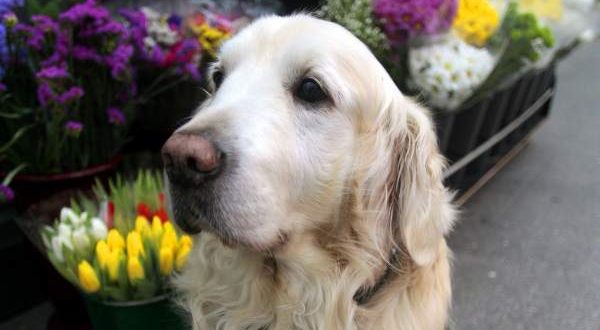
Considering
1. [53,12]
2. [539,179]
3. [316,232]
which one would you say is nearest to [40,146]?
[53,12]

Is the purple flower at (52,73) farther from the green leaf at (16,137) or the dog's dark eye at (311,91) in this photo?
the dog's dark eye at (311,91)

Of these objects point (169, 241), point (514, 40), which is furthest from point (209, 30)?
point (514, 40)

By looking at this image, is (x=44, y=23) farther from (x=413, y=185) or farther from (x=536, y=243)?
(x=536, y=243)

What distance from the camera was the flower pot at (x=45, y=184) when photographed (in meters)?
2.53

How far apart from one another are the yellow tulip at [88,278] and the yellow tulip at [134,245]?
16 centimetres

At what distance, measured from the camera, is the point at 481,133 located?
407 centimetres

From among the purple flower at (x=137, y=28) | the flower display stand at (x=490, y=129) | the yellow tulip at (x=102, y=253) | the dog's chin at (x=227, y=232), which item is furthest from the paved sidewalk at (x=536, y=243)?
the purple flower at (x=137, y=28)

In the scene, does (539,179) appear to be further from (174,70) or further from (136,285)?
(136,285)

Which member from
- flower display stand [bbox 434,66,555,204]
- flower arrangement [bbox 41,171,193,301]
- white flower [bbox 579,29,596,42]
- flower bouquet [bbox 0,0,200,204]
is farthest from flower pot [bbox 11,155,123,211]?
white flower [bbox 579,29,596,42]

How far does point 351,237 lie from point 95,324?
129 cm

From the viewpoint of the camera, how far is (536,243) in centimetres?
382

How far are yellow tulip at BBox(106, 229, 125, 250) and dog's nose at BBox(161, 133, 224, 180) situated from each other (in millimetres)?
850

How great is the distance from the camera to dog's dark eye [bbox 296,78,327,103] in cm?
164

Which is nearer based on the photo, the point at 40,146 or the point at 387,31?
the point at 40,146
